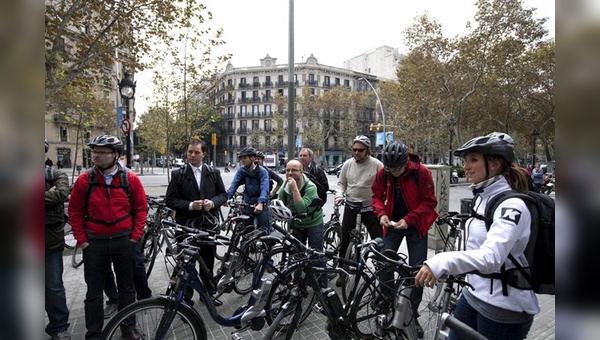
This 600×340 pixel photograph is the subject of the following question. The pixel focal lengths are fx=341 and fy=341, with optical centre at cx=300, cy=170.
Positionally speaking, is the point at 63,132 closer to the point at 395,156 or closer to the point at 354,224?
the point at 354,224

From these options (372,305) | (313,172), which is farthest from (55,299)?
(313,172)

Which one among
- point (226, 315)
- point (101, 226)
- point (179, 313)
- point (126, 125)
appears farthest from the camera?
point (126, 125)

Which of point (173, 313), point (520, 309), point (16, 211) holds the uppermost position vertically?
point (16, 211)

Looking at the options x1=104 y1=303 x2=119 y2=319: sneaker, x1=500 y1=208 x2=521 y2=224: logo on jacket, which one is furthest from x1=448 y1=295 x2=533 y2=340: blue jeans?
x1=104 y1=303 x2=119 y2=319: sneaker

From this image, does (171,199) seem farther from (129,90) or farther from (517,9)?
(517,9)

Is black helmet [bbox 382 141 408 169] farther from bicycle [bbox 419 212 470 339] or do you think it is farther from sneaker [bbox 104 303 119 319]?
sneaker [bbox 104 303 119 319]

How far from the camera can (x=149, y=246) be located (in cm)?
580

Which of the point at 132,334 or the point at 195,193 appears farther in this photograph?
the point at 195,193

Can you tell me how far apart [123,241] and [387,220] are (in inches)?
110

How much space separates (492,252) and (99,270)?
3.47 m

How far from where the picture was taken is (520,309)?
6.48ft

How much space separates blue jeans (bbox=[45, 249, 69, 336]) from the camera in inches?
133

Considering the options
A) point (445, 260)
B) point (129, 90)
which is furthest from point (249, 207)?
point (129, 90)

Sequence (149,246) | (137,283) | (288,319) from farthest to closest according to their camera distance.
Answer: (149,246) < (137,283) < (288,319)
